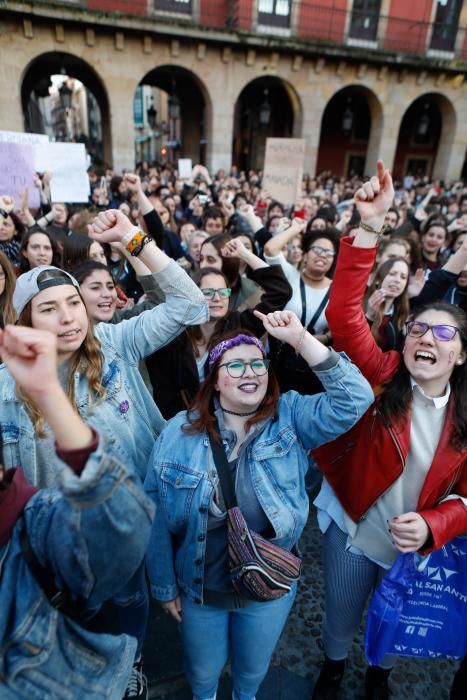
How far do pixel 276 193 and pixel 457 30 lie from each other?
18.1 metres

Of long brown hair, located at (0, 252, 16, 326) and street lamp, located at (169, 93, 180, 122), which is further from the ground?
street lamp, located at (169, 93, 180, 122)

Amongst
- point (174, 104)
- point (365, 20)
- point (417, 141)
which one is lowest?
point (174, 104)

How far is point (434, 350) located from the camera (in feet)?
5.70

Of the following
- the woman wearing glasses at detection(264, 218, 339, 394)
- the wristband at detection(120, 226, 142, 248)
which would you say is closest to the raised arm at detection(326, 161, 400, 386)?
the wristband at detection(120, 226, 142, 248)

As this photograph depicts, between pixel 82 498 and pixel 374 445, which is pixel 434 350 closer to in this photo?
→ pixel 374 445

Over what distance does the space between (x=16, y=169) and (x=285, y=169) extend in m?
4.01

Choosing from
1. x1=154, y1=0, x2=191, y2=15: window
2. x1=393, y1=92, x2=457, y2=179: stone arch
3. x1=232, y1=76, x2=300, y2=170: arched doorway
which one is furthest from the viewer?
x1=393, y1=92, x2=457, y2=179: stone arch

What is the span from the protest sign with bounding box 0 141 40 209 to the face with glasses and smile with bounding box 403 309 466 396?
4931 millimetres

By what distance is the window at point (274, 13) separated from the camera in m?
15.2

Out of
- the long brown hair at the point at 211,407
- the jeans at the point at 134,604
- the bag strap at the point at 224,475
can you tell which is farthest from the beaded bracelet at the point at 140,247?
the jeans at the point at 134,604

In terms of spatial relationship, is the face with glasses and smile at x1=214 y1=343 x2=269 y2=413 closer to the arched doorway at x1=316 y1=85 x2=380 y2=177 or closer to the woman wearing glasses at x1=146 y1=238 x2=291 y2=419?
the woman wearing glasses at x1=146 y1=238 x2=291 y2=419

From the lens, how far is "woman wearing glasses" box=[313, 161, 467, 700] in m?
1.71

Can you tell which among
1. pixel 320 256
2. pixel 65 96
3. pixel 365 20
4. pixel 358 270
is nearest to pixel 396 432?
pixel 358 270

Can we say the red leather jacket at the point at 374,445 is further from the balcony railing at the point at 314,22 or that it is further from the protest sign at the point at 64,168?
the balcony railing at the point at 314,22
